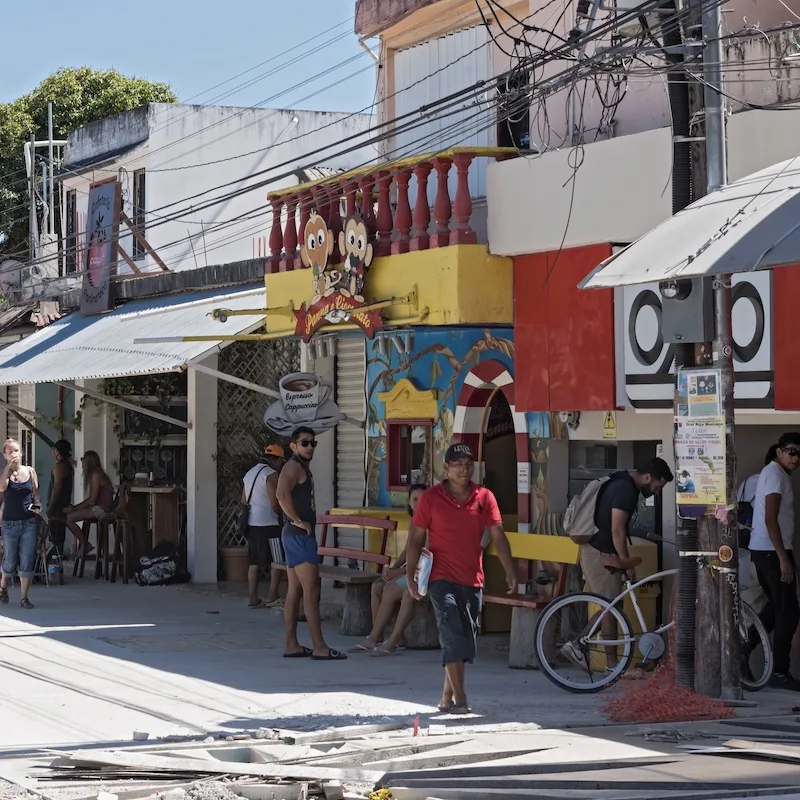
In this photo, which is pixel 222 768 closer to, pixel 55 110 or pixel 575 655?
pixel 575 655

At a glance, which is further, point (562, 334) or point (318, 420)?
point (318, 420)

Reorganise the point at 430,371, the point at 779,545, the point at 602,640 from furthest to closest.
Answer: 1. the point at 430,371
2. the point at 602,640
3. the point at 779,545

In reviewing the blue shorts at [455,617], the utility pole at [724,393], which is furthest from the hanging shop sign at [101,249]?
the utility pole at [724,393]

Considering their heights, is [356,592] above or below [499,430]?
below

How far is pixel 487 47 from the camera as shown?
634 inches

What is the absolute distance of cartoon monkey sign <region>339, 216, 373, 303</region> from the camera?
1486 centimetres

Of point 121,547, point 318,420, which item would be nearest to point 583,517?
point 318,420

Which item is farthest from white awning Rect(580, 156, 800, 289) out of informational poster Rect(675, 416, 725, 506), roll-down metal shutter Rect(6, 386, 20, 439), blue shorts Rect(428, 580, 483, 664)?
roll-down metal shutter Rect(6, 386, 20, 439)

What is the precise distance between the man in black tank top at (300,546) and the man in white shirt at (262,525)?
3584 millimetres

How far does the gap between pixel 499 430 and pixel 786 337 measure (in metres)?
5.24

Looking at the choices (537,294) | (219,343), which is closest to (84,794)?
(537,294)

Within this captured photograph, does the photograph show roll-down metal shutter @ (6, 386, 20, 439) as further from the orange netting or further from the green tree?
the orange netting

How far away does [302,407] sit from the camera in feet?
56.2

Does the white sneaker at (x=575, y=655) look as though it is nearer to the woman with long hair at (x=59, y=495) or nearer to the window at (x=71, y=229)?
the woman with long hair at (x=59, y=495)
